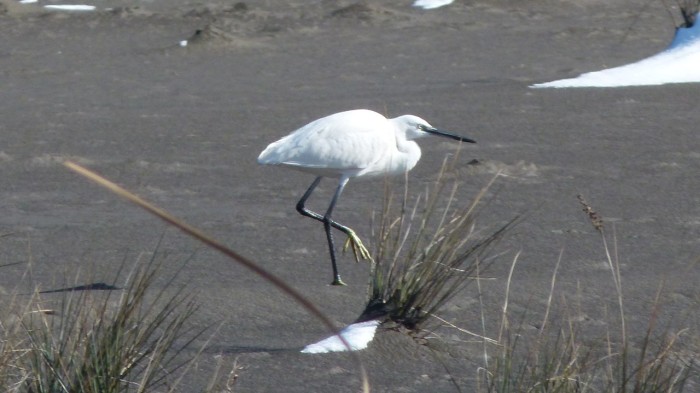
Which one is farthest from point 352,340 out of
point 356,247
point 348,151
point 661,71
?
point 661,71

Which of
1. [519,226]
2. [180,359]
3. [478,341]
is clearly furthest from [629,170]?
[180,359]

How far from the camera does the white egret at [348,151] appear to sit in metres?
6.66

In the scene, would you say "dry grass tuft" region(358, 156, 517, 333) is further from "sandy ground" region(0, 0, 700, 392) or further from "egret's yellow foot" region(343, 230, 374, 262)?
"egret's yellow foot" region(343, 230, 374, 262)

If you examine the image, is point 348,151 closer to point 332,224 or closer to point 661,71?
point 332,224

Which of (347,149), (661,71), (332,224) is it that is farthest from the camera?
(661,71)

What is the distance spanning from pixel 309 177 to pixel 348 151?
2.52 metres

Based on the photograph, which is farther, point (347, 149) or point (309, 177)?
point (309, 177)

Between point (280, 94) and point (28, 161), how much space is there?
3282 mm

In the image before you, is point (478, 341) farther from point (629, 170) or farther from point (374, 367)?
point (629, 170)

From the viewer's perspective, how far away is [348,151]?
6.68m

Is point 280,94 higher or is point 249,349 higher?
point 249,349

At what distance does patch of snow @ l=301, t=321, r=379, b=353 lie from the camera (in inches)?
203

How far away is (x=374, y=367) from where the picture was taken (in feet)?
16.5

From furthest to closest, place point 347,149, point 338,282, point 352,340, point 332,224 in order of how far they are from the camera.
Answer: point 332,224 < point 347,149 < point 338,282 < point 352,340
